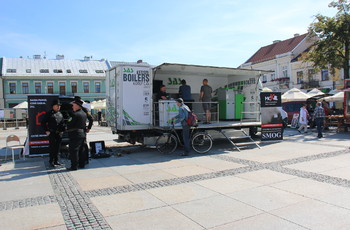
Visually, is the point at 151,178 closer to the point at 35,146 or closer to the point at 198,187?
the point at 198,187

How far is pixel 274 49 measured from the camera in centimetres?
4634

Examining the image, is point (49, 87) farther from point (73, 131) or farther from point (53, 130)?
point (73, 131)

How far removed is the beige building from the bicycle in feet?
92.7

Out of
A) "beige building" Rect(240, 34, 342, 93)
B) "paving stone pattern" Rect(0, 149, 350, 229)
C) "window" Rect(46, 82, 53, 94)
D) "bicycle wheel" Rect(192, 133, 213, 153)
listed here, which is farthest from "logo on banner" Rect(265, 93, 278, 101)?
"window" Rect(46, 82, 53, 94)

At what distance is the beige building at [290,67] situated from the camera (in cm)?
3616

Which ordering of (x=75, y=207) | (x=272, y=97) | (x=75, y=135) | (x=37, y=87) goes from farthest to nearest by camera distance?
(x=37, y=87) → (x=272, y=97) → (x=75, y=135) → (x=75, y=207)

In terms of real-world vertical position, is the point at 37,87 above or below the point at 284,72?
below

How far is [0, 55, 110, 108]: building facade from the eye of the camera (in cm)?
4856

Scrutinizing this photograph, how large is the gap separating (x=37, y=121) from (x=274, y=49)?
43.5 meters

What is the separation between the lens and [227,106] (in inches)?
519

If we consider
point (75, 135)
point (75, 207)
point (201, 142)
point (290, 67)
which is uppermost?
point (290, 67)

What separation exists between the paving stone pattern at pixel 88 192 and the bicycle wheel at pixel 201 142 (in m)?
1.92

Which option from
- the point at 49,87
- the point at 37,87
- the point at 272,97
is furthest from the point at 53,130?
the point at 37,87

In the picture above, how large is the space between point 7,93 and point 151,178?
49976mm
